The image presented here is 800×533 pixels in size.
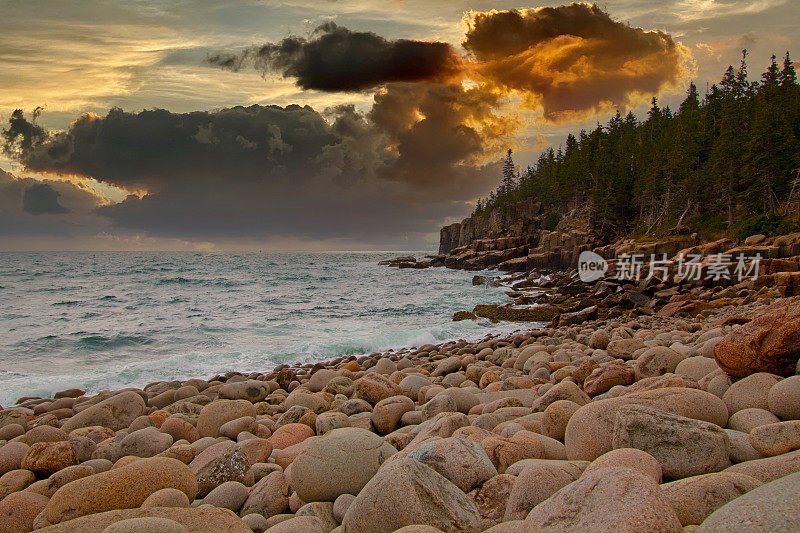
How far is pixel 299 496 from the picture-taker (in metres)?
3.86

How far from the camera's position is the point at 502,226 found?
257 feet

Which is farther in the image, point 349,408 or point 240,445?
point 349,408

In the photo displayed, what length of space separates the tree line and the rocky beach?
114 feet

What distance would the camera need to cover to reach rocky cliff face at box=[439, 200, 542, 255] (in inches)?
2835

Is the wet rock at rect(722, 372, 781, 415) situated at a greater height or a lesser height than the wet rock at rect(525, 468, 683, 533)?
lesser

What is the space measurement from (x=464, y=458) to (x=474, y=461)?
8 cm

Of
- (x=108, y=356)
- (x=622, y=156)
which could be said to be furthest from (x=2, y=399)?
(x=622, y=156)

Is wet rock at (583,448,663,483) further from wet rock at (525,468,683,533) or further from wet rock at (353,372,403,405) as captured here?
wet rock at (353,372,403,405)

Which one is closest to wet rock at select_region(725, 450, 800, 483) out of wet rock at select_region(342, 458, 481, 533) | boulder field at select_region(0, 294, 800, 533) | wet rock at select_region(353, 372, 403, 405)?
boulder field at select_region(0, 294, 800, 533)

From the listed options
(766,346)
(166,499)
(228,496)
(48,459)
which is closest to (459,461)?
(228,496)

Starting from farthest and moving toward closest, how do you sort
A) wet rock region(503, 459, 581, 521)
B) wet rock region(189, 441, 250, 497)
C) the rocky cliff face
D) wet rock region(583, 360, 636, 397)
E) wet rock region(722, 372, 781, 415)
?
the rocky cliff face < wet rock region(583, 360, 636, 397) < wet rock region(189, 441, 250, 497) < wet rock region(722, 372, 781, 415) < wet rock region(503, 459, 581, 521)

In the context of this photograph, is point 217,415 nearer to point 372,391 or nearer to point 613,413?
point 372,391

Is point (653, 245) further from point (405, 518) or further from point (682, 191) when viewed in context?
point (405, 518)

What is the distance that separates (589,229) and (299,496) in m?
59.5
